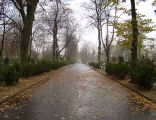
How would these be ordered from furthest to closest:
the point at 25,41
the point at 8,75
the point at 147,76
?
the point at 25,41, the point at 8,75, the point at 147,76

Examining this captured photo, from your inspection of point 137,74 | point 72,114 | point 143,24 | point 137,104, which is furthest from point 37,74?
point 72,114

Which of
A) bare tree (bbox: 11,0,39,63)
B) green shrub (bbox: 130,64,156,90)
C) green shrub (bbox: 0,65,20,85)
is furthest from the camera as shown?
bare tree (bbox: 11,0,39,63)

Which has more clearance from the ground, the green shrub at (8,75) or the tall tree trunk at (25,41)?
the tall tree trunk at (25,41)

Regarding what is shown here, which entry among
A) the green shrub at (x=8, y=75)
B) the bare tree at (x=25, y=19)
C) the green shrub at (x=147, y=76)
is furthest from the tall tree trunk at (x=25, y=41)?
the green shrub at (x=147, y=76)

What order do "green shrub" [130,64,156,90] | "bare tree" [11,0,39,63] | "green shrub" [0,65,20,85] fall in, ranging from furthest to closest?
"bare tree" [11,0,39,63] → "green shrub" [0,65,20,85] → "green shrub" [130,64,156,90]

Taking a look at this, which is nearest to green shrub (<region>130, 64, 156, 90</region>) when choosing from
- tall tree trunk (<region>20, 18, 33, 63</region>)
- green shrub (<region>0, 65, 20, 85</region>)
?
green shrub (<region>0, 65, 20, 85</region>)

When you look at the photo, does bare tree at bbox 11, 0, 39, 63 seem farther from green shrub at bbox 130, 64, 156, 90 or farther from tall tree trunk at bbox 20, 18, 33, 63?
green shrub at bbox 130, 64, 156, 90

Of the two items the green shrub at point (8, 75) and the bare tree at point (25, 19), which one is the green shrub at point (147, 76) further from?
the bare tree at point (25, 19)

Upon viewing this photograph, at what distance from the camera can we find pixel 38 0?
105 feet

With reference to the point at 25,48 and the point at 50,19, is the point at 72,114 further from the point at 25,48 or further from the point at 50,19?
the point at 50,19

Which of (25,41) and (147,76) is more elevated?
(25,41)

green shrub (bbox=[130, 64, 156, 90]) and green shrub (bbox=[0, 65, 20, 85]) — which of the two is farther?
green shrub (bbox=[0, 65, 20, 85])

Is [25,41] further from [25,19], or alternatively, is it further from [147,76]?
[147,76]

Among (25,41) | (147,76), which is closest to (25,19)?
(25,41)
